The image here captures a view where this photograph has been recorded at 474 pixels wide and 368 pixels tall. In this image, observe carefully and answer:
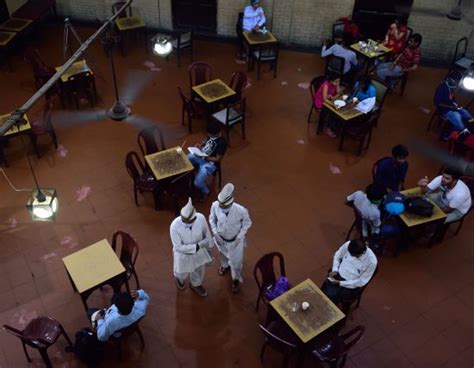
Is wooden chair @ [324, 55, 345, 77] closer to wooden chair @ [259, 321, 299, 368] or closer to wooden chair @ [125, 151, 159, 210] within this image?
wooden chair @ [125, 151, 159, 210]

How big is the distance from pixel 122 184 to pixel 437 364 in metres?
5.07

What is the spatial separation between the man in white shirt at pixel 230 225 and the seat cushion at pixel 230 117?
2808mm

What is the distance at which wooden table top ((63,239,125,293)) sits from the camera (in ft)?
17.1

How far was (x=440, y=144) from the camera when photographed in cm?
855

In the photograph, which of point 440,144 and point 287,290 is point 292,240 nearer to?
point 287,290

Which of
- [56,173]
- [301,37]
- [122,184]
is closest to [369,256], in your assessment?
[122,184]

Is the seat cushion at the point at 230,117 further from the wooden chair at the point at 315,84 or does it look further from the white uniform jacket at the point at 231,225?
the white uniform jacket at the point at 231,225

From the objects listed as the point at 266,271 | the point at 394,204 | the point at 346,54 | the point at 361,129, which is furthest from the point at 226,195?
the point at 346,54

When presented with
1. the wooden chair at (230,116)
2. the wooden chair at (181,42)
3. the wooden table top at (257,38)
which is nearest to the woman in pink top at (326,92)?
the wooden chair at (230,116)

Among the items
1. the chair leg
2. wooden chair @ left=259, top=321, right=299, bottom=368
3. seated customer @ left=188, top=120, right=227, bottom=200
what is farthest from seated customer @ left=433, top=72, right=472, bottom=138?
the chair leg

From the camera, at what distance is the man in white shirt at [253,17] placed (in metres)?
9.98

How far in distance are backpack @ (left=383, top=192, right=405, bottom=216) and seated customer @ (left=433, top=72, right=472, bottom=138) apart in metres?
2.48

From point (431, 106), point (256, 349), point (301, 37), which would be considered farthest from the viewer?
point (301, 37)

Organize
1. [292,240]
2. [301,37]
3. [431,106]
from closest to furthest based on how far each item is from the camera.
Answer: [292,240]
[431,106]
[301,37]
